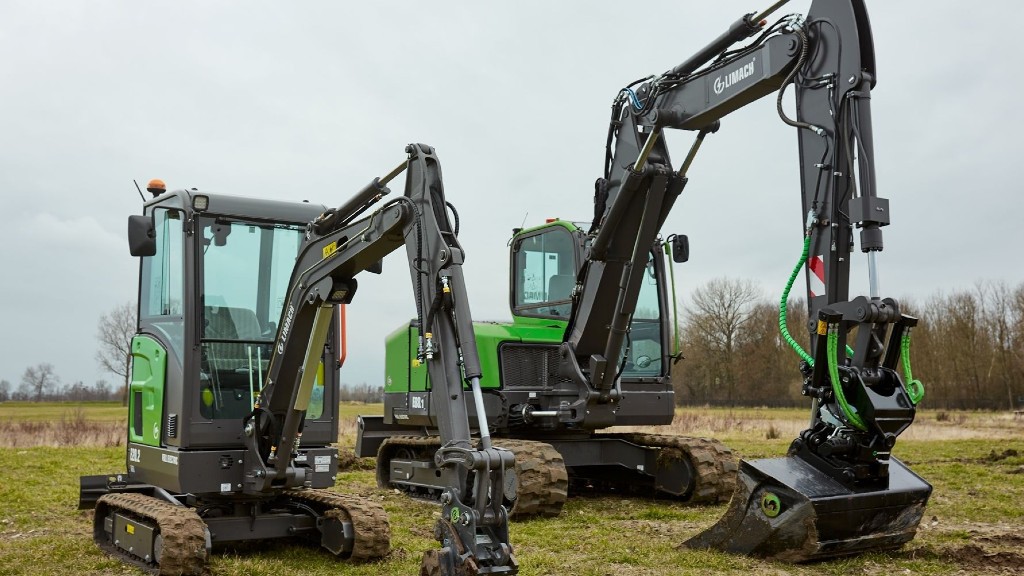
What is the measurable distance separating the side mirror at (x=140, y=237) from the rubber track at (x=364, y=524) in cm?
236

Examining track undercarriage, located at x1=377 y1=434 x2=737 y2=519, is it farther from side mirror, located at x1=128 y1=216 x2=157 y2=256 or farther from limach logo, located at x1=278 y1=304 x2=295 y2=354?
side mirror, located at x1=128 y1=216 x2=157 y2=256

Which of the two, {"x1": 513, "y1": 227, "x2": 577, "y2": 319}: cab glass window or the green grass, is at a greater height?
{"x1": 513, "y1": 227, "x2": 577, "y2": 319}: cab glass window

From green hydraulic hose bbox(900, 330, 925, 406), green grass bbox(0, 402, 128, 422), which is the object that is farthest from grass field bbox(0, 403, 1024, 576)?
green grass bbox(0, 402, 128, 422)

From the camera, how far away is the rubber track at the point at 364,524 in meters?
6.70

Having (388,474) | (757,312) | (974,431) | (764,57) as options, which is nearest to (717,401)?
(757,312)

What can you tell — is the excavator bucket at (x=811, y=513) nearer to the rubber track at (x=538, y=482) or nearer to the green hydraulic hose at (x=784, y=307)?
the green hydraulic hose at (x=784, y=307)

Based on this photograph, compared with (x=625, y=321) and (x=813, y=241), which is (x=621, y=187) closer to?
(x=625, y=321)

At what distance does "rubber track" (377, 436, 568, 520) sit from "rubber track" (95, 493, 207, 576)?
3472 millimetres

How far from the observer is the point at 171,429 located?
6.82m

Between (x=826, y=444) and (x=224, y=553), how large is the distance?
4.54 meters

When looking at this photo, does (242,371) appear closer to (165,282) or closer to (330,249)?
(165,282)

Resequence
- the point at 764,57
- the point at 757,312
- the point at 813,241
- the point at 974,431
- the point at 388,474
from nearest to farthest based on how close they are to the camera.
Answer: the point at 813,241 → the point at 764,57 → the point at 388,474 → the point at 974,431 → the point at 757,312

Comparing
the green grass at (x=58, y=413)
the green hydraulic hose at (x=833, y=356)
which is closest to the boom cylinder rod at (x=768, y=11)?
the green hydraulic hose at (x=833, y=356)

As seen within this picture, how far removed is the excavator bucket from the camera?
20.3ft
